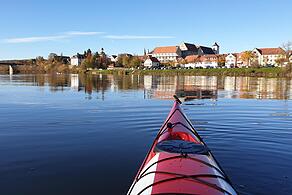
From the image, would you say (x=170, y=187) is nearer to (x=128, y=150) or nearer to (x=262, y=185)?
(x=262, y=185)

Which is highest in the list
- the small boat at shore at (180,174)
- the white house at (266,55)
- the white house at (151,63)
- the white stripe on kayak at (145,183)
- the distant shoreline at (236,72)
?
the white house at (266,55)

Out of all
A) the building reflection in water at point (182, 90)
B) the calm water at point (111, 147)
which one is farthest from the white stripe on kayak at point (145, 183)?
the building reflection in water at point (182, 90)

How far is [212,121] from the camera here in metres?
15.9

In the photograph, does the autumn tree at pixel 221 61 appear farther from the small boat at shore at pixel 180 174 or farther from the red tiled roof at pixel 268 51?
the small boat at shore at pixel 180 174

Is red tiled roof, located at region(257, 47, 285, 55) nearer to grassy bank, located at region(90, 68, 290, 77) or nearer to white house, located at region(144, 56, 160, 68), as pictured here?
white house, located at region(144, 56, 160, 68)

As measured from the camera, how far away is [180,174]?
504cm

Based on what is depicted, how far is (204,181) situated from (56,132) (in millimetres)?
9746

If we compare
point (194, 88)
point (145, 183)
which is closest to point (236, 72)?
point (194, 88)

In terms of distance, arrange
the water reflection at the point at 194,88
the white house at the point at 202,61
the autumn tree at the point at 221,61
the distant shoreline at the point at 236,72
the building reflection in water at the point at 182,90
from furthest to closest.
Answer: the white house at the point at 202,61 < the autumn tree at the point at 221,61 < the distant shoreline at the point at 236,72 < the water reflection at the point at 194,88 < the building reflection in water at the point at 182,90

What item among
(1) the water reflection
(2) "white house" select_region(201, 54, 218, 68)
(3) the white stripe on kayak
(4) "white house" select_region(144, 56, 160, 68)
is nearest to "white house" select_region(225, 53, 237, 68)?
(2) "white house" select_region(201, 54, 218, 68)

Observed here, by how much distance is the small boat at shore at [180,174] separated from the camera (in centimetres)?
464

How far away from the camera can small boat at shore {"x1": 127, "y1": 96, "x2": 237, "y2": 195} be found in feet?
15.2

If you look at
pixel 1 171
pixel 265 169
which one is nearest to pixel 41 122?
pixel 1 171

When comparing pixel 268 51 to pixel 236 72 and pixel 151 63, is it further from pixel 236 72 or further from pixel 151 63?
pixel 236 72
